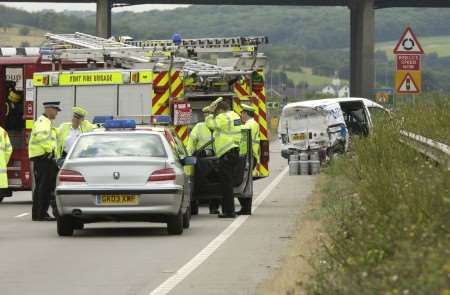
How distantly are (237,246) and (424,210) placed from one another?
623cm

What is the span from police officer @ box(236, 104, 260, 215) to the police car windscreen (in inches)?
142

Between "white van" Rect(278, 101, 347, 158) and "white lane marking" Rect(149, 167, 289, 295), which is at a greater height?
"white van" Rect(278, 101, 347, 158)

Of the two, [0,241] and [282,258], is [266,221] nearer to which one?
[0,241]

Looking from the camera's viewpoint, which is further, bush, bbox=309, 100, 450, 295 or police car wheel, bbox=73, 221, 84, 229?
police car wheel, bbox=73, 221, 84, 229

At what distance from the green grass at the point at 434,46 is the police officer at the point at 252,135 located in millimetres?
150805

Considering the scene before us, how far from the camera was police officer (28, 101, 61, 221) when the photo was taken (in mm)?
22172

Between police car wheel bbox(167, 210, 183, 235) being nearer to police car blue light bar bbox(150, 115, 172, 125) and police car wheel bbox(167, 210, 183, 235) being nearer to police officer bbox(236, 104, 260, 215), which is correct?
police car blue light bar bbox(150, 115, 172, 125)

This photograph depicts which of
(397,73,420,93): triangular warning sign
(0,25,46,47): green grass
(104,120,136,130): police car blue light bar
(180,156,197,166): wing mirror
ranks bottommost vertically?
(180,156,197,166): wing mirror

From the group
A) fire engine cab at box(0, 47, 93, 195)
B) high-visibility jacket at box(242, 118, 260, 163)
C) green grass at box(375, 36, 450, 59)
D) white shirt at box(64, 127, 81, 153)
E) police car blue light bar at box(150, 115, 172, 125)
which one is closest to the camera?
police car blue light bar at box(150, 115, 172, 125)

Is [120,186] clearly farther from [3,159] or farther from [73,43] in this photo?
A: [73,43]

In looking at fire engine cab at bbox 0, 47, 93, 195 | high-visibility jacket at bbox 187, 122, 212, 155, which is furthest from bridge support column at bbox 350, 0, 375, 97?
high-visibility jacket at bbox 187, 122, 212, 155

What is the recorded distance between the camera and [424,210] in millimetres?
11117

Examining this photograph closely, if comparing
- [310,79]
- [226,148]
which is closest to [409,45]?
[226,148]

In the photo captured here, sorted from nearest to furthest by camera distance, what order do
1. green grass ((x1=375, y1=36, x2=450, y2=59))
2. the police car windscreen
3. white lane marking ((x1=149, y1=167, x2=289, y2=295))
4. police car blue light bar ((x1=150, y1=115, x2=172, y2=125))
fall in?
white lane marking ((x1=149, y1=167, x2=289, y2=295))
the police car windscreen
police car blue light bar ((x1=150, y1=115, x2=172, y2=125))
green grass ((x1=375, y1=36, x2=450, y2=59))
